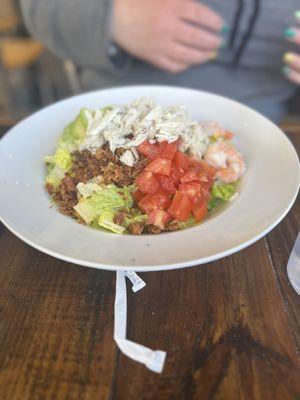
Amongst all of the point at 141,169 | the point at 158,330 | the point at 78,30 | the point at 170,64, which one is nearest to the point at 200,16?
the point at 170,64

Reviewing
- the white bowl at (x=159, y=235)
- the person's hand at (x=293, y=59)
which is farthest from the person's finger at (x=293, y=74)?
the white bowl at (x=159, y=235)

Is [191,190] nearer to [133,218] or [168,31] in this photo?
[133,218]

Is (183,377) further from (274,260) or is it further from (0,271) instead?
(0,271)

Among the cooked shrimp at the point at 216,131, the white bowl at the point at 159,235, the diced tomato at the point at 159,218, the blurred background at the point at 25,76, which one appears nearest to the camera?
the white bowl at the point at 159,235

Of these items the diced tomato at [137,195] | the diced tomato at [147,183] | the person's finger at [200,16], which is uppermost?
the person's finger at [200,16]

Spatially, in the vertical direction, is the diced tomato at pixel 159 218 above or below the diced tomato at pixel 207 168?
below

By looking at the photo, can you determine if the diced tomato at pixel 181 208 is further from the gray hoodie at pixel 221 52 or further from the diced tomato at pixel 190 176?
the gray hoodie at pixel 221 52

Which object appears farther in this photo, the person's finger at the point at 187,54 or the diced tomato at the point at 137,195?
the person's finger at the point at 187,54

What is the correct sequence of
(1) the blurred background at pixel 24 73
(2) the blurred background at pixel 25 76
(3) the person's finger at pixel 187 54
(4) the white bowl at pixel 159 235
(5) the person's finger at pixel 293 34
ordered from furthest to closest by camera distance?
1. (2) the blurred background at pixel 25 76
2. (1) the blurred background at pixel 24 73
3. (3) the person's finger at pixel 187 54
4. (5) the person's finger at pixel 293 34
5. (4) the white bowl at pixel 159 235
